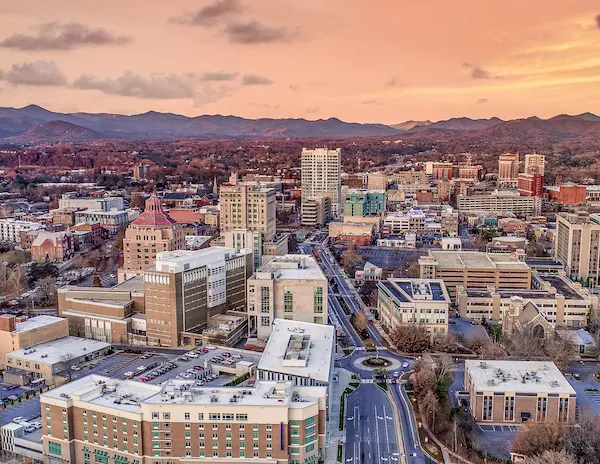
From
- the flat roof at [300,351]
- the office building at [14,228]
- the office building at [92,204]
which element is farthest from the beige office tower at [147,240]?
the office building at [92,204]

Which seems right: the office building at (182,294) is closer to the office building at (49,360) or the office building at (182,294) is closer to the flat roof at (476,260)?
the office building at (49,360)

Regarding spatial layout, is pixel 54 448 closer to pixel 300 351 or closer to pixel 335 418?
pixel 300 351

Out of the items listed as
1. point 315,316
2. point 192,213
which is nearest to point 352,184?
point 192,213

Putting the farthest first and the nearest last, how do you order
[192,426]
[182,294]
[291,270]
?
1. [291,270]
2. [182,294]
3. [192,426]

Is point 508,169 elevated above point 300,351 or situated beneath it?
elevated above

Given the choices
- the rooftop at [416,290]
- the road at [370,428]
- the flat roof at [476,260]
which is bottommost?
the road at [370,428]

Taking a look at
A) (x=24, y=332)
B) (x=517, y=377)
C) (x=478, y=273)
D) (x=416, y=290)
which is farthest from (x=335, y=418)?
(x=478, y=273)
